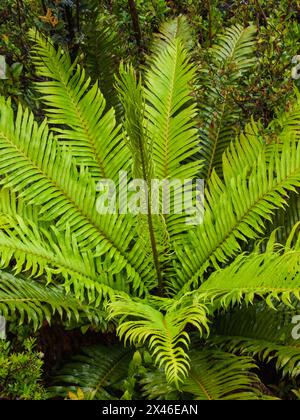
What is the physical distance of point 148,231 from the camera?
259 cm

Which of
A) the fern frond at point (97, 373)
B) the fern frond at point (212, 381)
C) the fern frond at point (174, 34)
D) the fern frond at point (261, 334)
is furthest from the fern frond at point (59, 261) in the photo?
the fern frond at point (174, 34)

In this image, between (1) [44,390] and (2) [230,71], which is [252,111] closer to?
(2) [230,71]

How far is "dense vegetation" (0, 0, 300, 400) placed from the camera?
220 centimetres

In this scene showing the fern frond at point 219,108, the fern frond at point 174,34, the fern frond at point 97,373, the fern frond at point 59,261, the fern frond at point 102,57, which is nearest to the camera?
the fern frond at point 59,261

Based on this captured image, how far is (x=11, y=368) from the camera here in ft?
7.14

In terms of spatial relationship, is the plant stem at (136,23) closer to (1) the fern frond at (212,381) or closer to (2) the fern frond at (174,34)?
(2) the fern frond at (174,34)

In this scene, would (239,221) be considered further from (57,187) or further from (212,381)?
(57,187)

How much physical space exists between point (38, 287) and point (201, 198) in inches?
38.2

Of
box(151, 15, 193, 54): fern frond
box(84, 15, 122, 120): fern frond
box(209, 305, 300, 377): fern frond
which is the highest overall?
box(151, 15, 193, 54): fern frond

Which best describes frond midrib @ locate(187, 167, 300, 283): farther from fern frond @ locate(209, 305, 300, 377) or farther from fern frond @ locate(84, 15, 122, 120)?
fern frond @ locate(84, 15, 122, 120)

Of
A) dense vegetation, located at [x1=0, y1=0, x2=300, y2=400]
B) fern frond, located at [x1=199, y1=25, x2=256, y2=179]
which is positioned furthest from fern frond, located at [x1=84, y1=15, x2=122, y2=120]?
fern frond, located at [x1=199, y1=25, x2=256, y2=179]

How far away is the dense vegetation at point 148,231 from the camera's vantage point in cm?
220

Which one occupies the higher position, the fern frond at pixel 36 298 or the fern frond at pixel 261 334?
the fern frond at pixel 36 298

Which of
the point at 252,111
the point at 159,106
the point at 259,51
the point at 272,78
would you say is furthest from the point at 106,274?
the point at 259,51
